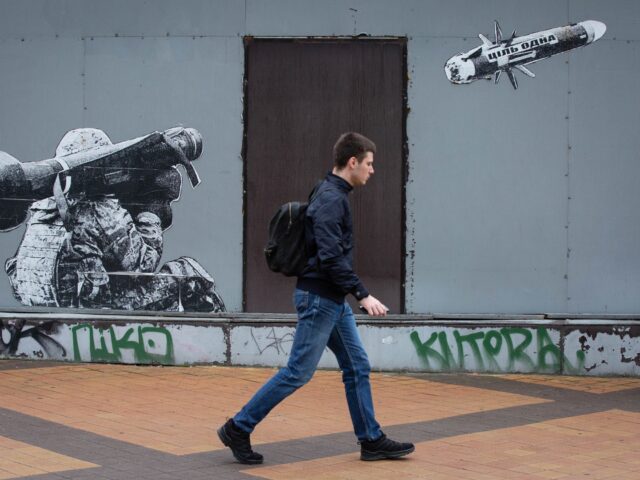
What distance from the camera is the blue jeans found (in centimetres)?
642

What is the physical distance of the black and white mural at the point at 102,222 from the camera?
10141 millimetres

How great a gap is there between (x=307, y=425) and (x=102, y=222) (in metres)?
3.45

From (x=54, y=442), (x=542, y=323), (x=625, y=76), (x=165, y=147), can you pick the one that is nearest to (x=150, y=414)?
(x=54, y=442)

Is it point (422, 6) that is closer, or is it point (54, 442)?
point (54, 442)

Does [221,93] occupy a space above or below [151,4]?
below

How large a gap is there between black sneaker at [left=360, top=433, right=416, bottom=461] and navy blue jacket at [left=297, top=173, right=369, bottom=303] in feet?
2.79

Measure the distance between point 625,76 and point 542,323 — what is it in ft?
7.48

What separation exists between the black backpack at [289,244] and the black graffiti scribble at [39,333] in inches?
170

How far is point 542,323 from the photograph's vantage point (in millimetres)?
9930

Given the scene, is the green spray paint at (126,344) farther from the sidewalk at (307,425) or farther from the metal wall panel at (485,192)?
the metal wall panel at (485,192)

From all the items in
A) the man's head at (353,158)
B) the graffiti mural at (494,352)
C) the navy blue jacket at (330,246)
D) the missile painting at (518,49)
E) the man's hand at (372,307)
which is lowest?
the graffiti mural at (494,352)

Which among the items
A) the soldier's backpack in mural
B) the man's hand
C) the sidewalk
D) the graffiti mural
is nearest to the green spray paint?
the sidewalk

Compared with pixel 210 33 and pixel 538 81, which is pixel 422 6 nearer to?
pixel 538 81

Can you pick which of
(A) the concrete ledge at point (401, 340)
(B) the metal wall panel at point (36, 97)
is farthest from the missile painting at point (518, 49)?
(B) the metal wall panel at point (36, 97)
